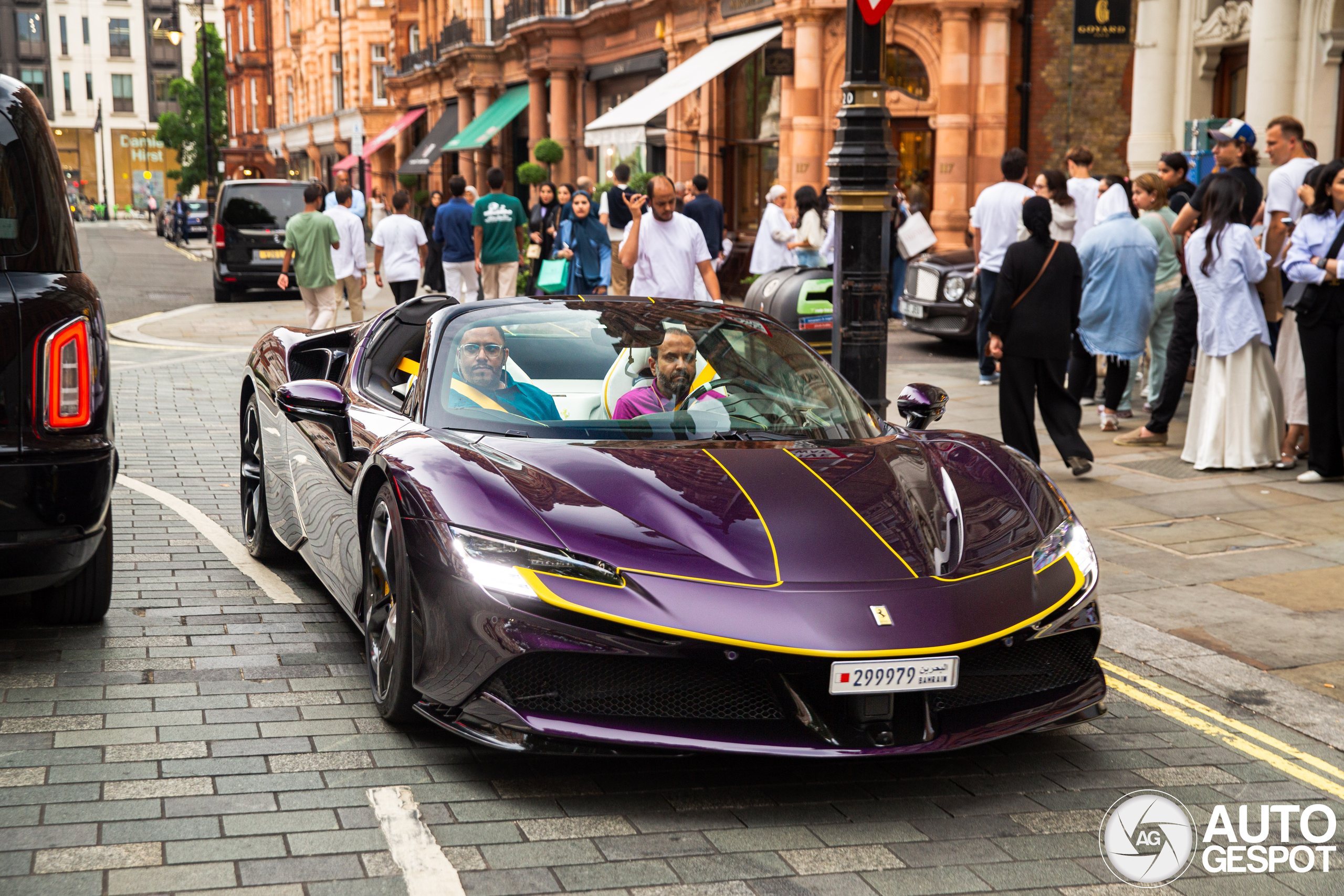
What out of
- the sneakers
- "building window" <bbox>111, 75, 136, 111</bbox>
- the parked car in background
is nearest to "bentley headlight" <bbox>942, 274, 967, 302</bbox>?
the parked car in background

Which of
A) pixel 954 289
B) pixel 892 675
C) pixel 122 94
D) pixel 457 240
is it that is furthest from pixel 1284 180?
pixel 122 94

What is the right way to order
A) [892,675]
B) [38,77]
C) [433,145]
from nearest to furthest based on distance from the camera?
[892,675], [433,145], [38,77]


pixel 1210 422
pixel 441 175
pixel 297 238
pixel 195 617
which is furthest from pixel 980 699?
pixel 441 175

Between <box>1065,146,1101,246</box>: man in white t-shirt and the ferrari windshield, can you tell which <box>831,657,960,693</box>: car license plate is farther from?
<box>1065,146,1101,246</box>: man in white t-shirt

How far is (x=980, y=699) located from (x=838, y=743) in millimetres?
466

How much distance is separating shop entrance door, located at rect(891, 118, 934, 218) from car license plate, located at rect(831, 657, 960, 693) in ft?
62.0

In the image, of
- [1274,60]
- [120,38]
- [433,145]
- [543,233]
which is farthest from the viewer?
[120,38]

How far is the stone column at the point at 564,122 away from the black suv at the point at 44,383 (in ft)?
92.6

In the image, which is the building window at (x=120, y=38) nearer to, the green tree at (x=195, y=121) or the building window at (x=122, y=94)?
the building window at (x=122, y=94)

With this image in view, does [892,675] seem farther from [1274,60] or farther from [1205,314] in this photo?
[1274,60]

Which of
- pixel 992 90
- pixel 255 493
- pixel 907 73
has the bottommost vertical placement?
pixel 255 493

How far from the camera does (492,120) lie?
3791cm

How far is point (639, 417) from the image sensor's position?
4.90 metres

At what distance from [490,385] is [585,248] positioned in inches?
379
